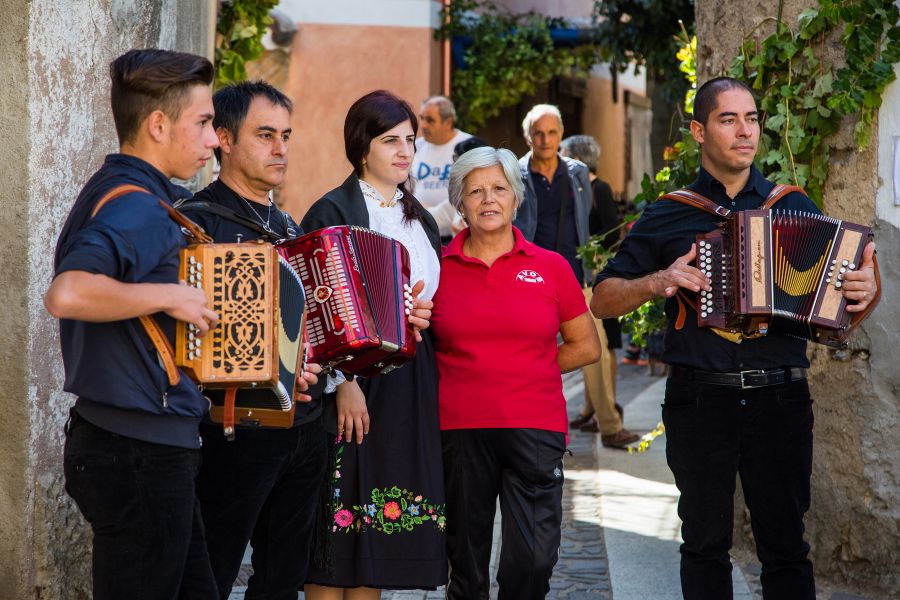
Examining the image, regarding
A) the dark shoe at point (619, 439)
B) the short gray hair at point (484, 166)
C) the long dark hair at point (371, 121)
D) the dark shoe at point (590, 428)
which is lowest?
the dark shoe at point (590, 428)

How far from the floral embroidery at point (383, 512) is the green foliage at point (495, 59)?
1081 centimetres

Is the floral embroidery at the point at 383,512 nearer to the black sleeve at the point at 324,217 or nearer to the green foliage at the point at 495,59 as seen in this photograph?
the black sleeve at the point at 324,217

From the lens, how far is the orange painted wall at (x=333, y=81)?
13633 mm

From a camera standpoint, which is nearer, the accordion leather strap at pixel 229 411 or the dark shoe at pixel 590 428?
the accordion leather strap at pixel 229 411

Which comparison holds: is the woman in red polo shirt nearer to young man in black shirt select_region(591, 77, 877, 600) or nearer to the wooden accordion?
young man in black shirt select_region(591, 77, 877, 600)

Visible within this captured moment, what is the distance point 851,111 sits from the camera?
4848 millimetres

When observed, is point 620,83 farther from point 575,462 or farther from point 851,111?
point 851,111

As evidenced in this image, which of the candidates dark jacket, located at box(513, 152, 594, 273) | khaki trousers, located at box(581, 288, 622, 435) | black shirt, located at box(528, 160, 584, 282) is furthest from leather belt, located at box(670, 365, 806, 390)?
khaki trousers, located at box(581, 288, 622, 435)

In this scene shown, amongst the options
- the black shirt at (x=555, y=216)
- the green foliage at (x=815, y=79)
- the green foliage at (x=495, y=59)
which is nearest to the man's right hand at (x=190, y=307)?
the green foliage at (x=815, y=79)

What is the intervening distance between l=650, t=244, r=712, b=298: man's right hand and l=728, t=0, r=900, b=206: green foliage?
4.07 ft

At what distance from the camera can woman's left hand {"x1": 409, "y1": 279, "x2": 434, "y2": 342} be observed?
151 inches

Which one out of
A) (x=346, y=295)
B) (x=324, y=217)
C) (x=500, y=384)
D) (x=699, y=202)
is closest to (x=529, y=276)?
(x=500, y=384)

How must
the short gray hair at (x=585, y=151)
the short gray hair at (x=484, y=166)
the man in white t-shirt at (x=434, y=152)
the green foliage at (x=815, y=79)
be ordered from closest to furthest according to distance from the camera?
the short gray hair at (x=484, y=166)
the green foliage at (x=815, y=79)
the man in white t-shirt at (x=434, y=152)
the short gray hair at (x=585, y=151)

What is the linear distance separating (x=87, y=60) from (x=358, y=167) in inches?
39.3
